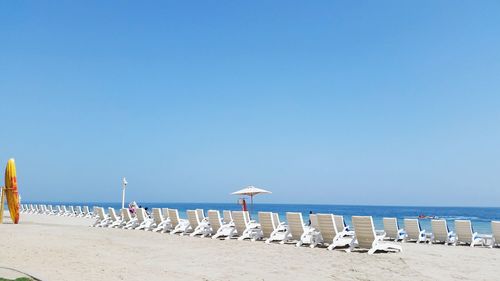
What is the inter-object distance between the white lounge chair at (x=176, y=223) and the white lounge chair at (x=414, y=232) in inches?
258

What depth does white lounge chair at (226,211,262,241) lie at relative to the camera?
13.0 m

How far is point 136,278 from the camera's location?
6836 mm

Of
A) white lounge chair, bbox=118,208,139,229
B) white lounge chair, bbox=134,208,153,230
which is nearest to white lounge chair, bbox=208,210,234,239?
white lounge chair, bbox=134,208,153,230

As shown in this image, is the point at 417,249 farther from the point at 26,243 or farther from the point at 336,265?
the point at 26,243

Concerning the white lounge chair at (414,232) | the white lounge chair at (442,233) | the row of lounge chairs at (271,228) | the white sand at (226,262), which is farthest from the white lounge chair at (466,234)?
the row of lounge chairs at (271,228)

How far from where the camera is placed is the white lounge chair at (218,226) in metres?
13.9

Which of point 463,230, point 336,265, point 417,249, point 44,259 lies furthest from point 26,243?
point 463,230

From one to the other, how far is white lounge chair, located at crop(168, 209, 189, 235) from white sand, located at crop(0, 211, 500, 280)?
3.20 m

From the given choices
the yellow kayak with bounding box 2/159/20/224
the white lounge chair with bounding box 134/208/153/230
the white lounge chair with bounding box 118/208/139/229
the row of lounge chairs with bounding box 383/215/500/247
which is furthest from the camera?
the white lounge chair with bounding box 118/208/139/229

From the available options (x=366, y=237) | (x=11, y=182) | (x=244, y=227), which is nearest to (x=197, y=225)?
(x=244, y=227)

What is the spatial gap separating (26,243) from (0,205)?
9475mm

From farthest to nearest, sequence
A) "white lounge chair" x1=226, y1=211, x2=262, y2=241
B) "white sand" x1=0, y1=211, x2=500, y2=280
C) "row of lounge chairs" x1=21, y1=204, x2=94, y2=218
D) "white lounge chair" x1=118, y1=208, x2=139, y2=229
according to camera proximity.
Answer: "row of lounge chairs" x1=21, y1=204, x2=94, y2=218, "white lounge chair" x1=118, y1=208, x2=139, y2=229, "white lounge chair" x1=226, y1=211, x2=262, y2=241, "white sand" x1=0, y1=211, x2=500, y2=280

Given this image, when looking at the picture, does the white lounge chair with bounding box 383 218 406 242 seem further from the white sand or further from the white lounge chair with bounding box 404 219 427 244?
the white sand

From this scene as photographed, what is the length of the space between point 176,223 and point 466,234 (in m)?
8.49
